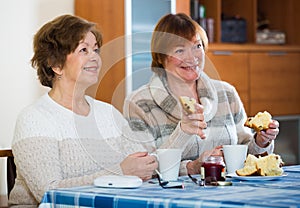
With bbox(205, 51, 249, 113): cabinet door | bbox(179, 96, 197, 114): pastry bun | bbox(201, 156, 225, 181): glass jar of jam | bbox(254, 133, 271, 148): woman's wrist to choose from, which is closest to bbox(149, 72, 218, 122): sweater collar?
bbox(254, 133, 271, 148): woman's wrist

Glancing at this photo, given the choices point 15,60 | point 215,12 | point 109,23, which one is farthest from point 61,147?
point 215,12

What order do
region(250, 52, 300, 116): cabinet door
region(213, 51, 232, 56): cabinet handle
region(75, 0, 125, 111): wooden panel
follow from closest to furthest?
region(75, 0, 125, 111): wooden panel < region(213, 51, 232, 56): cabinet handle < region(250, 52, 300, 116): cabinet door

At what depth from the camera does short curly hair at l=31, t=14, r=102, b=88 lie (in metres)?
2.63

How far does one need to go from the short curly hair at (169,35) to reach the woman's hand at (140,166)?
0.77 metres

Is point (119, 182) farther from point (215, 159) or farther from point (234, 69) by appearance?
point (234, 69)

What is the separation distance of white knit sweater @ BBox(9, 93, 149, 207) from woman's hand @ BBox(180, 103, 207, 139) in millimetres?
251

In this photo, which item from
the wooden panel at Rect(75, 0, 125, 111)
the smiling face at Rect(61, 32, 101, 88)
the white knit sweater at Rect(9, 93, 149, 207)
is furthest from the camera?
the wooden panel at Rect(75, 0, 125, 111)

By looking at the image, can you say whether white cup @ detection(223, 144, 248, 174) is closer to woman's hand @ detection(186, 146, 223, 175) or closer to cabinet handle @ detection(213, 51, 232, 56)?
woman's hand @ detection(186, 146, 223, 175)

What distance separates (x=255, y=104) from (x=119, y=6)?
137 centimetres

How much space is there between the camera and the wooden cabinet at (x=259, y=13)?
474 cm

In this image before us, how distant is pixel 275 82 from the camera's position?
16.4ft

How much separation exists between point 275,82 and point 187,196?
10.7 feet

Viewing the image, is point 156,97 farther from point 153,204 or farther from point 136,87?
point 153,204

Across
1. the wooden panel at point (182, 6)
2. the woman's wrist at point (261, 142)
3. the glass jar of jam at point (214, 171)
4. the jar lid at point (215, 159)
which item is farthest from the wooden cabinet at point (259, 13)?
the glass jar of jam at point (214, 171)
